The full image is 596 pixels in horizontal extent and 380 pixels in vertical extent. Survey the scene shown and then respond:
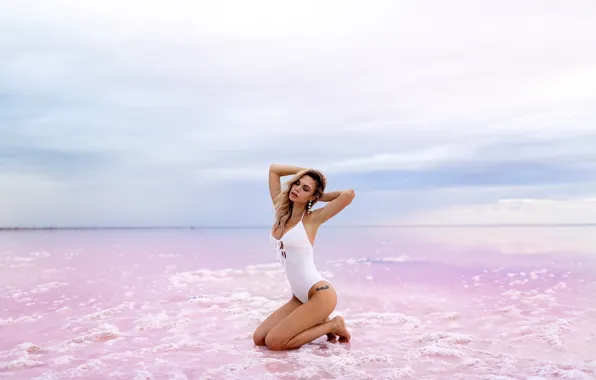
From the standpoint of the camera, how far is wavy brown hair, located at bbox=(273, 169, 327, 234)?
6859 mm

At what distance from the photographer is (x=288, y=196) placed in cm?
707

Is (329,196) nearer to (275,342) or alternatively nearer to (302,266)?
(302,266)

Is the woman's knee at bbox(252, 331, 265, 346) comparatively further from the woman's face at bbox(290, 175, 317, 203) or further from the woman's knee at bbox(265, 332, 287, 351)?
the woman's face at bbox(290, 175, 317, 203)

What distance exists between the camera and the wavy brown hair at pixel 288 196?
270 inches

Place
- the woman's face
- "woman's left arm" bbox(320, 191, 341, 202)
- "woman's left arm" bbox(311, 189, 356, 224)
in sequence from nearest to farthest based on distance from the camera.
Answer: "woman's left arm" bbox(311, 189, 356, 224), the woman's face, "woman's left arm" bbox(320, 191, 341, 202)

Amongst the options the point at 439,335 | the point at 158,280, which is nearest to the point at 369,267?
the point at 158,280

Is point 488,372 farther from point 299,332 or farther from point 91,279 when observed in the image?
point 91,279

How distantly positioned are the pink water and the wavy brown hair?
66.9 inches

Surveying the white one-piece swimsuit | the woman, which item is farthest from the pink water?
the white one-piece swimsuit

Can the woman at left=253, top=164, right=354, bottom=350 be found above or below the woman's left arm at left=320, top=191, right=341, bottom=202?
below

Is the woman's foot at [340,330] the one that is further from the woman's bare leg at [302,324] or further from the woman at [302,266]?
the woman's bare leg at [302,324]

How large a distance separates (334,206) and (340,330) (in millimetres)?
1662

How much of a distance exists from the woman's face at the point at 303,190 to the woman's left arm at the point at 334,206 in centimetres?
24

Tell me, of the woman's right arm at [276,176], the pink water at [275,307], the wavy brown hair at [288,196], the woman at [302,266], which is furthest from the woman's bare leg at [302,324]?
the woman's right arm at [276,176]
